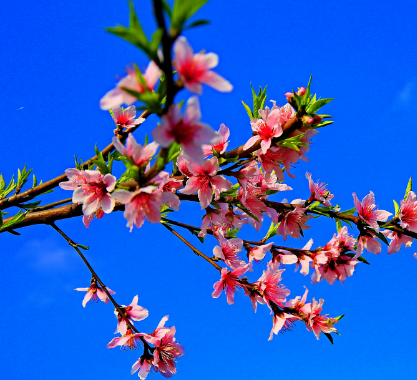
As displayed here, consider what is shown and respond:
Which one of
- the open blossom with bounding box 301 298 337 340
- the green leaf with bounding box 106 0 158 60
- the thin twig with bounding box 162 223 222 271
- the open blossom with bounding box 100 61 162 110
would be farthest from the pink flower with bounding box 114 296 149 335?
the green leaf with bounding box 106 0 158 60

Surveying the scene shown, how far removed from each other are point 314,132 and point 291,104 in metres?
0.19

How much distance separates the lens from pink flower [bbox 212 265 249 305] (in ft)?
7.72

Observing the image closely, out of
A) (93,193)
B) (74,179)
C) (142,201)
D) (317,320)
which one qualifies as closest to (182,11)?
(142,201)

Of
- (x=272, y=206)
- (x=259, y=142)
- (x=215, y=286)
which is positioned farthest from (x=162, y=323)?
(x=259, y=142)

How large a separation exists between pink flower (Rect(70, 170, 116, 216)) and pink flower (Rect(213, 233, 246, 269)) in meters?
0.85

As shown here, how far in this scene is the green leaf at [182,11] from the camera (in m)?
1.10

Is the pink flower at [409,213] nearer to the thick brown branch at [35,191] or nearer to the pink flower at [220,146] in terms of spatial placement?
the pink flower at [220,146]

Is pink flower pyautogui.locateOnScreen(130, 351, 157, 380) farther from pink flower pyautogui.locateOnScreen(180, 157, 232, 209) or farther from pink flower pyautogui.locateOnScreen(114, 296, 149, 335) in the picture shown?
pink flower pyautogui.locateOnScreen(180, 157, 232, 209)

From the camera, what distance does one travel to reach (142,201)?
1.50 meters

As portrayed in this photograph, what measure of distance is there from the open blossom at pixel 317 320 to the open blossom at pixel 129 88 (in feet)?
5.81

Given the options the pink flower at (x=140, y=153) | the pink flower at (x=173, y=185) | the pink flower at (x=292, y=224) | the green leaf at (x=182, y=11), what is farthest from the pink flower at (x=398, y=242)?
the green leaf at (x=182, y=11)

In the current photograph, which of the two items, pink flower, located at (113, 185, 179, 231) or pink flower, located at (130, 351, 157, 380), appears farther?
pink flower, located at (130, 351, 157, 380)

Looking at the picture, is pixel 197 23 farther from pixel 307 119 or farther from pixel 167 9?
pixel 307 119

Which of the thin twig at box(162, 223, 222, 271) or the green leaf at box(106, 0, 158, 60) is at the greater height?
the thin twig at box(162, 223, 222, 271)
